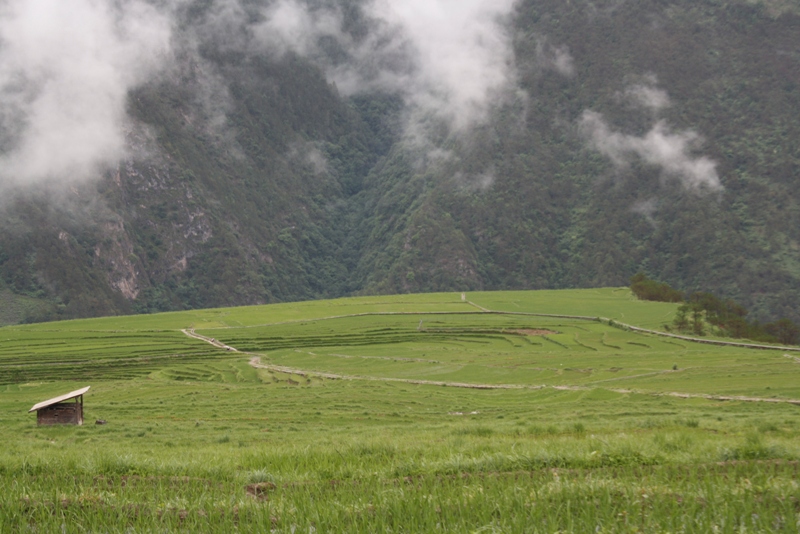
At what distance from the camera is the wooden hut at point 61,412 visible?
24984 millimetres

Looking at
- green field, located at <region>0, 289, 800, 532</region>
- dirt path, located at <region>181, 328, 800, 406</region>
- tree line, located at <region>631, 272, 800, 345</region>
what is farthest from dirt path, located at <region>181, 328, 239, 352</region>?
tree line, located at <region>631, 272, 800, 345</region>

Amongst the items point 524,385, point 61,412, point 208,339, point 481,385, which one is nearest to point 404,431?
point 61,412

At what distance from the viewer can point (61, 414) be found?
25.2 m

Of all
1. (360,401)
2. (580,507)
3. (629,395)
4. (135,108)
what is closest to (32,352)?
(360,401)

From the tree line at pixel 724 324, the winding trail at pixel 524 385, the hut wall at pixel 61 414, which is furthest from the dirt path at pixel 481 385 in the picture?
the tree line at pixel 724 324

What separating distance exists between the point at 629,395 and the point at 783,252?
14128 cm

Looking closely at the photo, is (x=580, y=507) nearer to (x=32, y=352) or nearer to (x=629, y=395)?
(x=629, y=395)

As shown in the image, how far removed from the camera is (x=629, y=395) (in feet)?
108

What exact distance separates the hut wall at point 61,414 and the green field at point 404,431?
0.94 m

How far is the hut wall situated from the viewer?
82.2 ft

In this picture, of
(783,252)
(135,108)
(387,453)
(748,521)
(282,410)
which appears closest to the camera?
(748,521)

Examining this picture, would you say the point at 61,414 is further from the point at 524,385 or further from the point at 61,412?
the point at 524,385

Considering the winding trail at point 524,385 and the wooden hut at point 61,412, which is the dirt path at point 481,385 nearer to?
the winding trail at point 524,385

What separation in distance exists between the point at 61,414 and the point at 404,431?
12787mm
